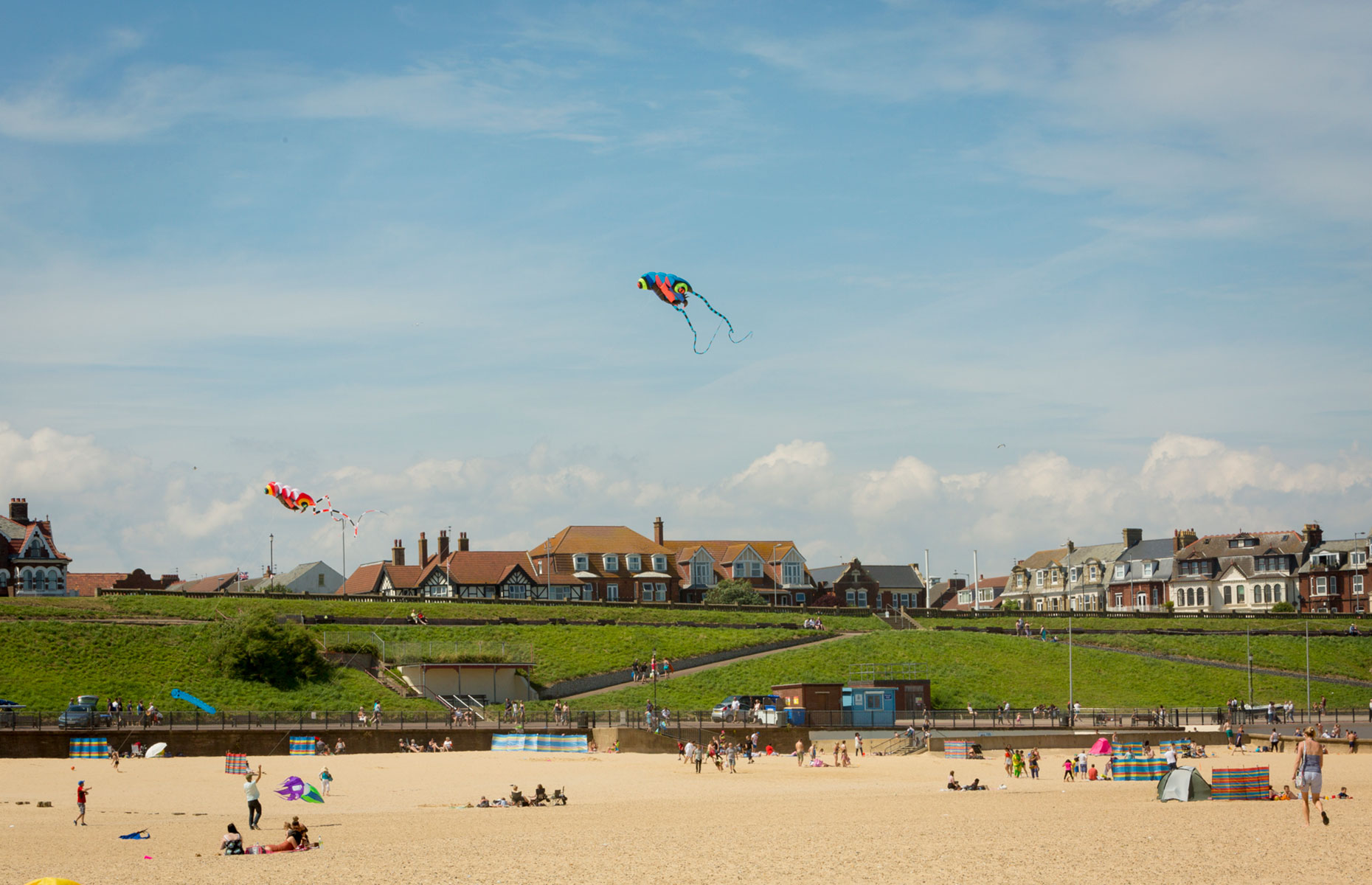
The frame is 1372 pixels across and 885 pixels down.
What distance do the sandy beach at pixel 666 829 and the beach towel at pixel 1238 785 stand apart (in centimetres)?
119

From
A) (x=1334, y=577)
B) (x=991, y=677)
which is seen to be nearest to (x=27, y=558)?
(x=991, y=677)

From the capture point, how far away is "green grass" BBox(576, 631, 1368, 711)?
6556cm

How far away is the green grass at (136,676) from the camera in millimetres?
56312

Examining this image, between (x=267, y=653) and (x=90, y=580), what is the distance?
267ft

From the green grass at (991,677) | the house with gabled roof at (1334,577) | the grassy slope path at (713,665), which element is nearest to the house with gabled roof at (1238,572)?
the house with gabled roof at (1334,577)

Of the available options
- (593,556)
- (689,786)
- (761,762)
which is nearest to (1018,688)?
(761,762)

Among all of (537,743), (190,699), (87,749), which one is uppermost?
(190,699)

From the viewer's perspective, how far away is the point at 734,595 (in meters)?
107

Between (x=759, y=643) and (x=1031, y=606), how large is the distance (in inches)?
2814

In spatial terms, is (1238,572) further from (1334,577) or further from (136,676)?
(136,676)

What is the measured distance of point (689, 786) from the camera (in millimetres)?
38500

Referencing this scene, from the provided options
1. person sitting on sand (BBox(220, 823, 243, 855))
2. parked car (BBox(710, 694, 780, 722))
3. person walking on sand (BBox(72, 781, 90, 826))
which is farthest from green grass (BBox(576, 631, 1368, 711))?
person sitting on sand (BBox(220, 823, 243, 855))

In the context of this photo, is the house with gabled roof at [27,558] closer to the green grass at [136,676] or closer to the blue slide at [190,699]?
the green grass at [136,676]

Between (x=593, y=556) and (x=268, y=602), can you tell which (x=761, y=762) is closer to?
(x=268, y=602)
